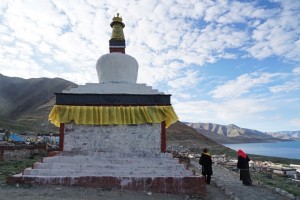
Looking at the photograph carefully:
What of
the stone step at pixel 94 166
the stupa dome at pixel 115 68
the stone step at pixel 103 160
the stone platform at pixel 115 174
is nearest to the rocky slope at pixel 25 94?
the stupa dome at pixel 115 68

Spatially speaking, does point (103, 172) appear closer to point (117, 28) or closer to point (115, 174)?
point (115, 174)

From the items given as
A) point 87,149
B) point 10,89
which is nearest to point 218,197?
point 87,149

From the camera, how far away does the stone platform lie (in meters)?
11.6

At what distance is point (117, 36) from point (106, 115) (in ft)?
17.6

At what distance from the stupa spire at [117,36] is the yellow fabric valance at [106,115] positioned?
4490 mm

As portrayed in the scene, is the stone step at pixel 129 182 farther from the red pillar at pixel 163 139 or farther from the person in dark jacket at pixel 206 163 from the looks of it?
the person in dark jacket at pixel 206 163

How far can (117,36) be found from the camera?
16.8 metres

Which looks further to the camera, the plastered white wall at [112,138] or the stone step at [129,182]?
the plastered white wall at [112,138]

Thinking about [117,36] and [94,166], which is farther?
[117,36]

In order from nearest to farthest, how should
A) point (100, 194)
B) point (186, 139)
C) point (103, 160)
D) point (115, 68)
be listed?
point (100, 194), point (103, 160), point (115, 68), point (186, 139)

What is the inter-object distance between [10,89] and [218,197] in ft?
447

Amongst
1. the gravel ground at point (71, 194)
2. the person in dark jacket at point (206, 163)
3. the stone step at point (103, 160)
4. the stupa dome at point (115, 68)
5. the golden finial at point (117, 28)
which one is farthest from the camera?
the golden finial at point (117, 28)

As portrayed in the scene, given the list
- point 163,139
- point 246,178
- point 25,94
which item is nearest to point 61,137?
point 163,139

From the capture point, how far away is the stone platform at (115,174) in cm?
1165
